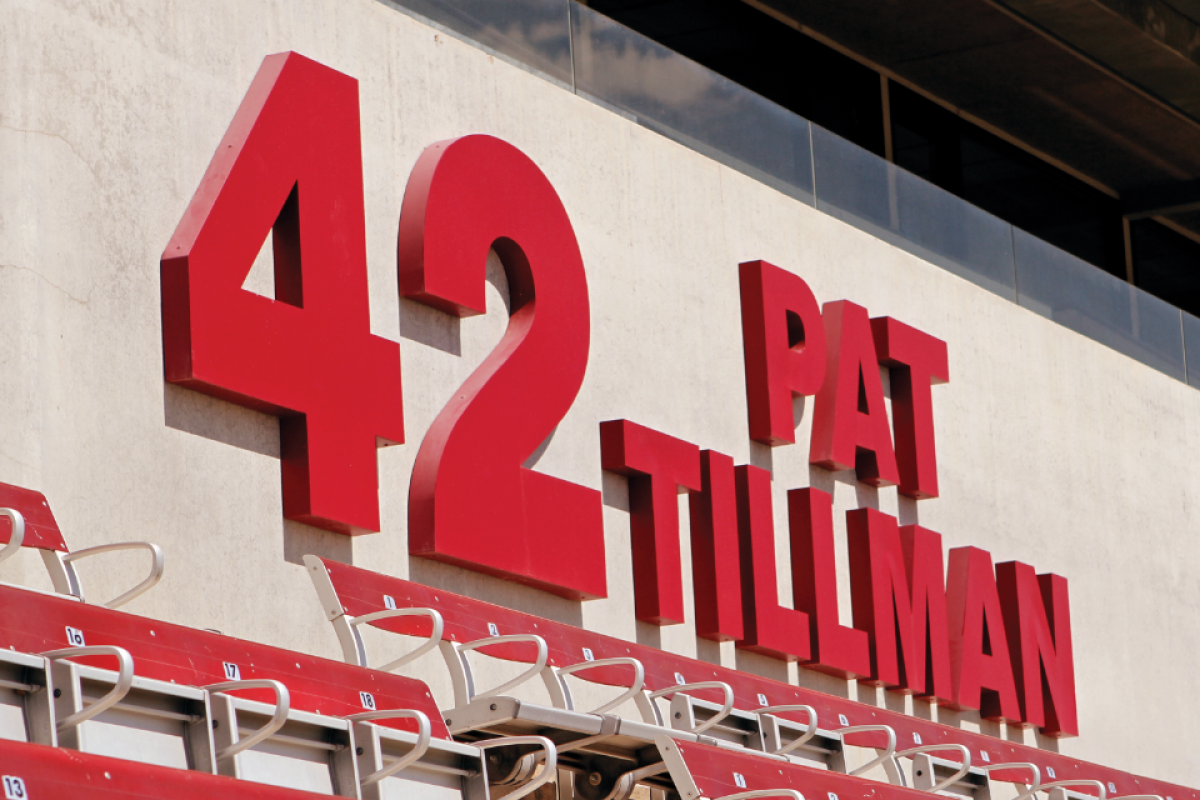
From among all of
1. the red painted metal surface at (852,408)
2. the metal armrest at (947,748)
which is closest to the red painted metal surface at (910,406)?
the red painted metal surface at (852,408)

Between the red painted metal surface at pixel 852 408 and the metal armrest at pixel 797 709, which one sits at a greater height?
the red painted metal surface at pixel 852 408

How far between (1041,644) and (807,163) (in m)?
2.79

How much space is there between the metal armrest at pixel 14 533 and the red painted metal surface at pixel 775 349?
4.20 m

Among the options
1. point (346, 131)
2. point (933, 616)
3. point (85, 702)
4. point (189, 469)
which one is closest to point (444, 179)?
point (346, 131)

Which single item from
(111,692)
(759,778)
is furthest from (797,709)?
(111,692)

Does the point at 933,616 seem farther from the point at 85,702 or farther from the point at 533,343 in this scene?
the point at 85,702

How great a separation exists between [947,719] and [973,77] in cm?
547

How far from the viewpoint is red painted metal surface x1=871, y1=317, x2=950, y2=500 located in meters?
9.29

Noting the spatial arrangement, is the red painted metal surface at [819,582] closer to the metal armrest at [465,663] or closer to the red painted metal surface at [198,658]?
the metal armrest at [465,663]

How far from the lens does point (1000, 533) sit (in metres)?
10.0

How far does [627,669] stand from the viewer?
21.9 ft

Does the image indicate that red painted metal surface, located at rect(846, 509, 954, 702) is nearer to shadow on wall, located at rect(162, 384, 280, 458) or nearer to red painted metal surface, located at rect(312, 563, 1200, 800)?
red painted metal surface, located at rect(312, 563, 1200, 800)

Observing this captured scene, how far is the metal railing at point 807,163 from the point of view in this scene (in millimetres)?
7688

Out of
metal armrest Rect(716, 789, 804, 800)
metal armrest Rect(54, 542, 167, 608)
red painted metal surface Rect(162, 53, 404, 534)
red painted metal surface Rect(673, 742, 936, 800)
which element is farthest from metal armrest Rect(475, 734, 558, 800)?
red painted metal surface Rect(162, 53, 404, 534)
